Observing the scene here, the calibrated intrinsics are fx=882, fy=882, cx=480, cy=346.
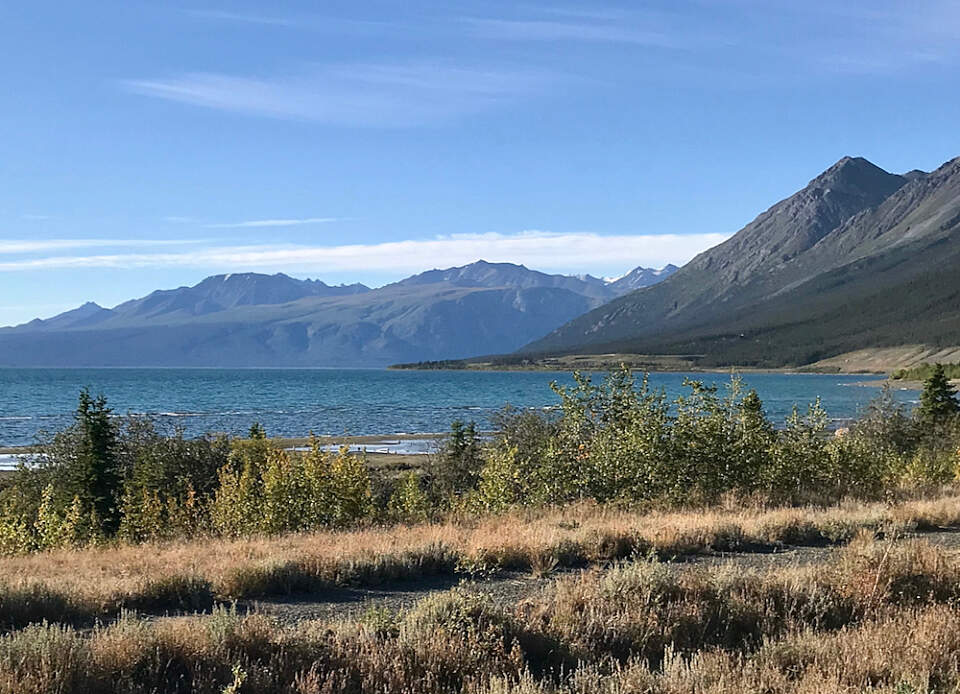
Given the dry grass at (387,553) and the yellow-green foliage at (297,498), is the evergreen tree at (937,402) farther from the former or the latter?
the yellow-green foliage at (297,498)

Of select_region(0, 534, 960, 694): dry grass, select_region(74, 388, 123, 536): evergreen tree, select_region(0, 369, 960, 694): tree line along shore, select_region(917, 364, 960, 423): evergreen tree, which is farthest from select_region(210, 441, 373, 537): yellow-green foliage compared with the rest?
select_region(917, 364, 960, 423): evergreen tree

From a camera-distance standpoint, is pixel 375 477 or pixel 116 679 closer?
pixel 116 679

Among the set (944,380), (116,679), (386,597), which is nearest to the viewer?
(116,679)

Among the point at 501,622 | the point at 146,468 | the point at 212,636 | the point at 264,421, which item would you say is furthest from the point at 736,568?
the point at 264,421

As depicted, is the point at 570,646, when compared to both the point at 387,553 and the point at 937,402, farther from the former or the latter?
the point at 937,402

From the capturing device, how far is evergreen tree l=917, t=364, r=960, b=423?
5200cm

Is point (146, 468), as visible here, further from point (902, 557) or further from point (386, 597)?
point (902, 557)

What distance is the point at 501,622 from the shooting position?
27.5 feet

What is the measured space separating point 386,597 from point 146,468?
20149 mm

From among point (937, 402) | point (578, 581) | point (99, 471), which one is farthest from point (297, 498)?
point (937, 402)

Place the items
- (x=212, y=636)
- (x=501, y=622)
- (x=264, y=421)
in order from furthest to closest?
(x=264, y=421)
(x=501, y=622)
(x=212, y=636)

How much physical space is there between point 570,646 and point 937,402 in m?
55.5

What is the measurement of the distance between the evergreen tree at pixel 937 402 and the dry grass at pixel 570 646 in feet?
153

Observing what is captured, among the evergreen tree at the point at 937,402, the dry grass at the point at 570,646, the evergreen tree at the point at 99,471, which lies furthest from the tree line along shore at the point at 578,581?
the evergreen tree at the point at 937,402
